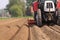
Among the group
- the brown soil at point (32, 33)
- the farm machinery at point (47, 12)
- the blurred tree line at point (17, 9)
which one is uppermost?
the farm machinery at point (47, 12)

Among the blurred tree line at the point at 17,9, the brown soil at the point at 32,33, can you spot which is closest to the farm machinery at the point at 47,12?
the brown soil at the point at 32,33

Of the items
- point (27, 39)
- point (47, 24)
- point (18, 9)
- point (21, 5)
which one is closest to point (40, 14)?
point (47, 24)

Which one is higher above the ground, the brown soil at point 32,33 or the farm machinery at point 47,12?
the farm machinery at point 47,12

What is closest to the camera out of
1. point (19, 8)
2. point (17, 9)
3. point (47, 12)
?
point (47, 12)

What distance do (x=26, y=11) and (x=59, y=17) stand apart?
238 ft

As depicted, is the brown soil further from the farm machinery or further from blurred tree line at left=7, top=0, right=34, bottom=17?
blurred tree line at left=7, top=0, right=34, bottom=17

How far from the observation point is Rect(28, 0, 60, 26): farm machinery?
1650 cm

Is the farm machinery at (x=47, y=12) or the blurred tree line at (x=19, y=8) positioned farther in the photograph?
the blurred tree line at (x=19, y=8)

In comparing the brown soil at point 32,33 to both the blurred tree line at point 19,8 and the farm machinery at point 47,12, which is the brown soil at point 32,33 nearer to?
the farm machinery at point 47,12

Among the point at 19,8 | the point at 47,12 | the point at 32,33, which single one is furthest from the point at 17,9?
the point at 32,33

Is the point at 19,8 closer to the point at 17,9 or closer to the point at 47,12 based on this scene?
the point at 17,9

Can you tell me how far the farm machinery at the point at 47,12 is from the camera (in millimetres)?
16500

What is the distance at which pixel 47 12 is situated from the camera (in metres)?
16.6

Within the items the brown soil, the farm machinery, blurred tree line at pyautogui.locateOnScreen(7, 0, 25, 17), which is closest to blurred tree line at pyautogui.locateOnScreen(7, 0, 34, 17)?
blurred tree line at pyautogui.locateOnScreen(7, 0, 25, 17)
